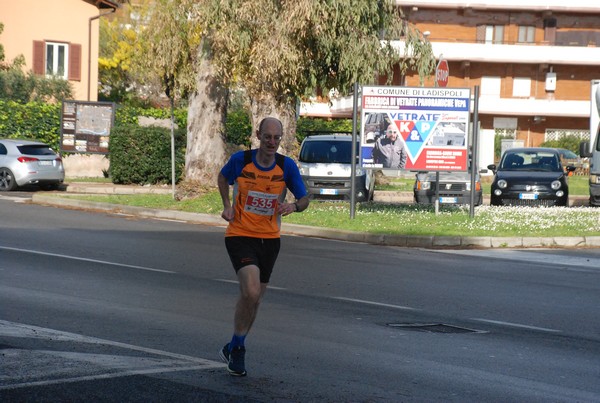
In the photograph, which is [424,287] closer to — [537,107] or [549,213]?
[549,213]

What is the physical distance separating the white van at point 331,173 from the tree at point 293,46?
240cm

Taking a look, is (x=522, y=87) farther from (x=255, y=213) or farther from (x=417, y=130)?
(x=255, y=213)

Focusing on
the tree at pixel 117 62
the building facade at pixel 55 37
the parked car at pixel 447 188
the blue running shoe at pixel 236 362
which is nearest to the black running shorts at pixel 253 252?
the blue running shoe at pixel 236 362

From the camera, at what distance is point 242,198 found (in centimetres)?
797

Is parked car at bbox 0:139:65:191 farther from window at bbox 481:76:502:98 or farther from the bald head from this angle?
window at bbox 481:76:502:98

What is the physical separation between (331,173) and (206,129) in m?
3.27

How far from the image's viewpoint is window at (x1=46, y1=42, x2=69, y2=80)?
169 feet

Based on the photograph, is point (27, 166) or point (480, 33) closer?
point (27, 166)

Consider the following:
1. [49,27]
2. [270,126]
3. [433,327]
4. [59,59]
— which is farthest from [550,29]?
[270,126]

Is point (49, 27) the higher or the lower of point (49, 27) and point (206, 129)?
the higher

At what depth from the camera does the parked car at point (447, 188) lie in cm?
2922

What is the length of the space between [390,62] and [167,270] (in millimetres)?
12318

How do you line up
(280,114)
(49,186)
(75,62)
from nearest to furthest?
1. (280,114)
2. (49,186)
3. (75,62)

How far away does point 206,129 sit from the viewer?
92.1ft
